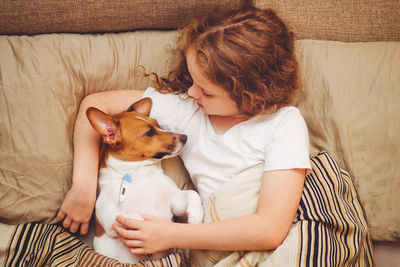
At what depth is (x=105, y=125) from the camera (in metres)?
1.37

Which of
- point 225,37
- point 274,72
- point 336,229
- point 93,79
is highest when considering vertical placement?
point 225,37

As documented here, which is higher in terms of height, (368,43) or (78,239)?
(368,43)

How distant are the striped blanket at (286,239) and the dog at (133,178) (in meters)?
0.09

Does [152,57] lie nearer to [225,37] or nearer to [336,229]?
[225,37]

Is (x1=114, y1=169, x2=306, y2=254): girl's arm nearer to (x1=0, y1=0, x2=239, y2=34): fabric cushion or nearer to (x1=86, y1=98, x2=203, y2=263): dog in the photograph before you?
(x1=86, y1=98, x2=203, y2=263): dog

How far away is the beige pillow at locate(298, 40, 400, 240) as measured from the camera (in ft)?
4.58

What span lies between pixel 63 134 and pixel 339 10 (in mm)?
1405

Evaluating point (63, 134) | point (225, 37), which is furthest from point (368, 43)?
point (63, 134)

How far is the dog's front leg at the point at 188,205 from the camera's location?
1.33m

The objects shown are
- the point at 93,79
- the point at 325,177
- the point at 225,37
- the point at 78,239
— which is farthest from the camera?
the point at 93,79

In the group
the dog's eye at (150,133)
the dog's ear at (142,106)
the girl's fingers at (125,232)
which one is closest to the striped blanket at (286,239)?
the girl's fingers at (125,232)

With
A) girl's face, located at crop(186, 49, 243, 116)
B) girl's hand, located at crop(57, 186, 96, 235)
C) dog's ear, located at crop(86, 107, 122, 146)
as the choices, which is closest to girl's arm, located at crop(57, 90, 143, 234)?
girl's hand, located at crop(57, 186, 96, 235)

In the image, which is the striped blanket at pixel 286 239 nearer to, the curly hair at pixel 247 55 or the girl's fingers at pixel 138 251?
the girl's fingers at pixel 138 251

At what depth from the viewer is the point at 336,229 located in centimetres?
127
